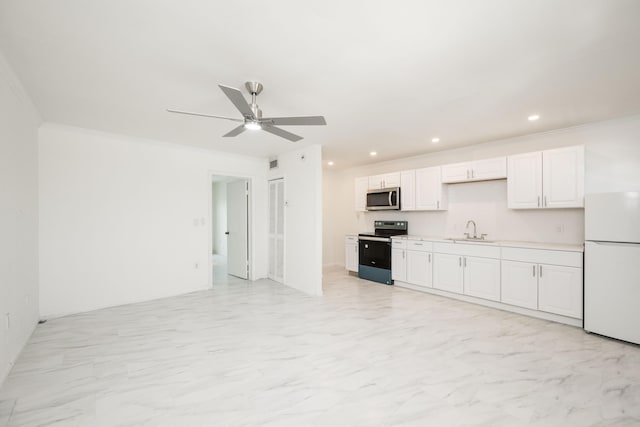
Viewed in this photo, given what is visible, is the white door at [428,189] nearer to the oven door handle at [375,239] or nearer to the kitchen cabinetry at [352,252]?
the oven door handle at [375,239]

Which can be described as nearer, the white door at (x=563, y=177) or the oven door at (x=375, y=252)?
the white door at (x=563, y=177)

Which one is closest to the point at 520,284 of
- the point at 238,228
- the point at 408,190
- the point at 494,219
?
the point at 494,219

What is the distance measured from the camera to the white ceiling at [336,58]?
1638 millimetres

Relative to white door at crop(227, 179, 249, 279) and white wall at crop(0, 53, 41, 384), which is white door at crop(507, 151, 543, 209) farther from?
white wall at crop(0, 53, 41, 384)

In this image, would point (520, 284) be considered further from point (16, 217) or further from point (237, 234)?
point (16, 217)

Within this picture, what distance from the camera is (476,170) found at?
431 cm

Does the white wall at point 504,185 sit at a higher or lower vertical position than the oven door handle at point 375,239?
higher

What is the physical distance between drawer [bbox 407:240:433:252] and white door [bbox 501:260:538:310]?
1098 mm

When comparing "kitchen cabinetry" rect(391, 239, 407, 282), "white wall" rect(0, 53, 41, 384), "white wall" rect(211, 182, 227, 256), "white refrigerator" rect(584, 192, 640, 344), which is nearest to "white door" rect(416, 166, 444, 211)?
"kitchen cabinetry" rect(391, 239, 407, 282)

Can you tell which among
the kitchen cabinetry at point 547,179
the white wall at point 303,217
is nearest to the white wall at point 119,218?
the white wall at point 303,217

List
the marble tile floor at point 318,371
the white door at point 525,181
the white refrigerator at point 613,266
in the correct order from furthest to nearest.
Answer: the white door at point 525,181 < the white refrigerator at point 613,266 < the marble tile floor at point 318,371

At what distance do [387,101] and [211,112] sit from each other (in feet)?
6.54

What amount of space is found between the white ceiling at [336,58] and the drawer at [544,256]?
5.48 feet

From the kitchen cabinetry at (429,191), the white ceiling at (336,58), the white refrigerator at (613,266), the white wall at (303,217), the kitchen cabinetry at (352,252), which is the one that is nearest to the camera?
the white ceiling at (336,58)
